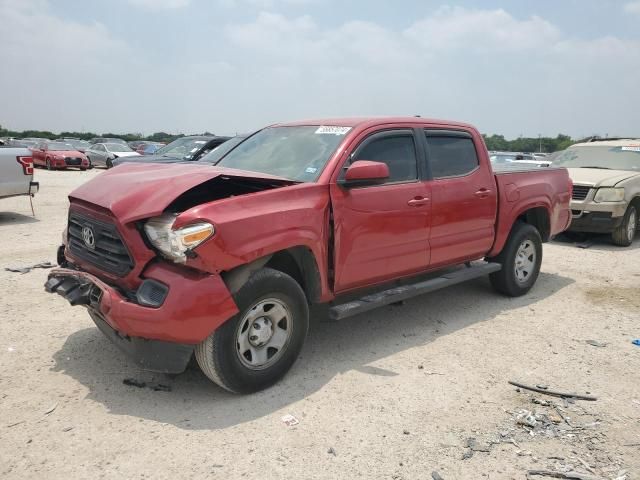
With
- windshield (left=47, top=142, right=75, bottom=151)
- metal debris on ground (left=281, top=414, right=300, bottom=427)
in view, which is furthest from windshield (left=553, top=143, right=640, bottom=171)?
windshield (left=47, top=142, right=75, bottom=151)

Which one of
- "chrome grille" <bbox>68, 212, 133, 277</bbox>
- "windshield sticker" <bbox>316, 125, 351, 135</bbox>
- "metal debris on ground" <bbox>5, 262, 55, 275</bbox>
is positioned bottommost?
"metal debris on ground" <bbox>5, 262, 55, 275</bbox>

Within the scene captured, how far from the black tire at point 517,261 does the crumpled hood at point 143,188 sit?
3143 millimetres

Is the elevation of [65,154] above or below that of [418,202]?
above

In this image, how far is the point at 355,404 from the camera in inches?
145

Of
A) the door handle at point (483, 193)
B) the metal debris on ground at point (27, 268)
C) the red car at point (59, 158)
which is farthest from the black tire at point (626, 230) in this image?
the red car at point (59, 158)

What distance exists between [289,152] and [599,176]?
7290 mm

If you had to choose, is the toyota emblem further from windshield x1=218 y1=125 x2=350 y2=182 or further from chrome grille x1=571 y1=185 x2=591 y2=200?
chrome grille x1=571 y1=185 x2=591 y2=200

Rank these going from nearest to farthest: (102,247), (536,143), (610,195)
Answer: (102,247) → (610,195) → (536,143)

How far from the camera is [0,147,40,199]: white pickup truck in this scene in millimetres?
10078

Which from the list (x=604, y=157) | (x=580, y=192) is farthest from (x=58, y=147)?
(x=580, y=192)

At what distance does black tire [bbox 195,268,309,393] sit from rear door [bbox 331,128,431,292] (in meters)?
0.51

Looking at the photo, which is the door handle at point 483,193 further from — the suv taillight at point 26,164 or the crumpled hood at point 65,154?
the crumpled hood at point 65,154

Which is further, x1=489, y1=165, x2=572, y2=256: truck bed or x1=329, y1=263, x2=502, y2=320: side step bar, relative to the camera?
x1=489, y1=165, x2=572, y2=256: truck bed

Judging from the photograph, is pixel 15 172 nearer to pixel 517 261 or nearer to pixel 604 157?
pixel 517 261
